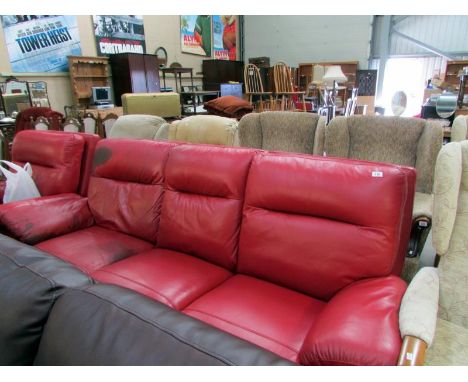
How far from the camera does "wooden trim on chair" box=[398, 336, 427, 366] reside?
78 centimetres

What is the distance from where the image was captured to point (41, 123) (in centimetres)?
385

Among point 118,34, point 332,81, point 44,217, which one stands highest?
point 118,34

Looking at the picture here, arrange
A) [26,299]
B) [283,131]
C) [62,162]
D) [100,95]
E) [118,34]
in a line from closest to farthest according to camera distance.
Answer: [26,299] → [62,162] → [283,131] → [100,95] → [118,34]

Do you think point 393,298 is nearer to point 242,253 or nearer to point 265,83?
point 242,253

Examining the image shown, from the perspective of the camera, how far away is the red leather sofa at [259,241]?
42.0 inches

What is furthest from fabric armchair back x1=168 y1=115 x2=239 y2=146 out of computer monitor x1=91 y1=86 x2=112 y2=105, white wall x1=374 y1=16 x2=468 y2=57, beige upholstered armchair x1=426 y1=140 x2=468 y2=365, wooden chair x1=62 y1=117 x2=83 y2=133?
white wall x1=374 y1=16 x2=468 y2=57

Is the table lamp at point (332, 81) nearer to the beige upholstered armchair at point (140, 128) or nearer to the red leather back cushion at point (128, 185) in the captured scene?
the beige upholstered armchair at point (140, 128)

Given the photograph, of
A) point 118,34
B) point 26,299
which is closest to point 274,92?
point 118,34

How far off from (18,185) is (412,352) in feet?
7.59

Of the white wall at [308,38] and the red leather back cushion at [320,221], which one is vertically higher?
the white wall at [308,38]

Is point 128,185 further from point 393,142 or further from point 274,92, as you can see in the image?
point 274,92

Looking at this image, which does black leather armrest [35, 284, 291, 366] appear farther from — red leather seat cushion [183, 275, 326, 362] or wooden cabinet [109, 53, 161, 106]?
wooden cabinet [109, 53, 161, 106]

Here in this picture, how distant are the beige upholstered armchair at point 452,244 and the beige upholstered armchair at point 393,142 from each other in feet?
1.66

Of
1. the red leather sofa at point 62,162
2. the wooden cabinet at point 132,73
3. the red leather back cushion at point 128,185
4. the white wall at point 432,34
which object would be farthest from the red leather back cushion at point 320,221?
the white wall at point 432,34
